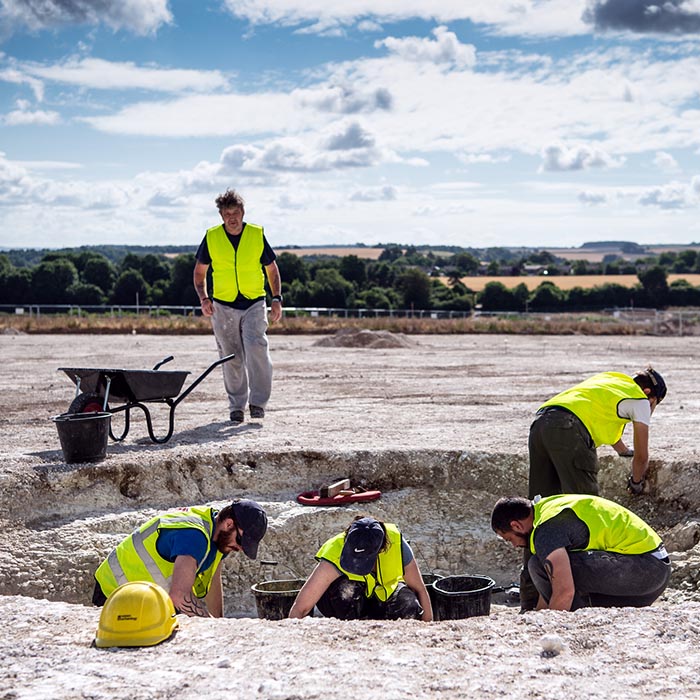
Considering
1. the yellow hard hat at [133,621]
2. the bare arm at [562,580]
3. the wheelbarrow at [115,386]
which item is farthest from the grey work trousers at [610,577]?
the wheelbarrow at [115,386]

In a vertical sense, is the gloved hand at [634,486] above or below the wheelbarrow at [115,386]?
below

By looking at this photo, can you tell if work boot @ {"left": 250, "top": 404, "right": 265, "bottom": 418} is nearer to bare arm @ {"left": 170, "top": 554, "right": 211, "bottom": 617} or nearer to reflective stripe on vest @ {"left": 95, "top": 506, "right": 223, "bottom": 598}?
reflective stripe on vest @ {"left": 95, "top": 506, "right": 223, "bottom": 598}

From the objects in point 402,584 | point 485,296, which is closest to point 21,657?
point 402,584

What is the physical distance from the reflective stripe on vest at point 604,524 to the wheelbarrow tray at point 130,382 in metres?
3.68

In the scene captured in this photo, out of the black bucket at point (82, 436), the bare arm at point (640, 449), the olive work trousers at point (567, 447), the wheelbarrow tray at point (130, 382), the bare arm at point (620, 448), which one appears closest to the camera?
the olive work trousers at point (567, 447)

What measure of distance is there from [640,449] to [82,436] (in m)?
4.22

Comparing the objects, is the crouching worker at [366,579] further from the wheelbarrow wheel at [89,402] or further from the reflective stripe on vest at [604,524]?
the wheelbarrow wheel at [89,402]

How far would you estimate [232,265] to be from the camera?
29.2 ft

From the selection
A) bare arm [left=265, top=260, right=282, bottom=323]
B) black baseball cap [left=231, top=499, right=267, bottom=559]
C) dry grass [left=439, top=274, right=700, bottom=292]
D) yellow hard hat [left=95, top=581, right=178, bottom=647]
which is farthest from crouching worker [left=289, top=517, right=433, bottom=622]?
dry grass [left=439, top=274, right=700, bottom=292]

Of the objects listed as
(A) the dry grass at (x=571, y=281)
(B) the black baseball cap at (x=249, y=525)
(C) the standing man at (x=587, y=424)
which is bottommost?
(B) the black baseball cap at (x=249, y=525)

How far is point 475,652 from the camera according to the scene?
12.2ft

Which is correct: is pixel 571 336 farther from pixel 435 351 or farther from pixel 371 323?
pixel 435 351

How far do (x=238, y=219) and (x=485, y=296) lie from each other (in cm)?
5291

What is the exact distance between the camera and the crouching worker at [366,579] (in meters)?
4.74
